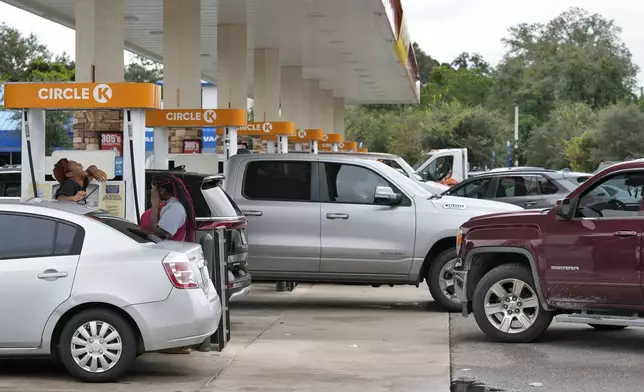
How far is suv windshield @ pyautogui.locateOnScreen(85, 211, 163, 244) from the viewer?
9.70m

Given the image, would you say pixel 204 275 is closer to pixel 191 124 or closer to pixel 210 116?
pixel 191 124

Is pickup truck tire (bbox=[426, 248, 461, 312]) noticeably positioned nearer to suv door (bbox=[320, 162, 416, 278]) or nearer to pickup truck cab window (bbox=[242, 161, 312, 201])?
suv door (bbox=[320, 162, 416, 278])

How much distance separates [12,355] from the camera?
948 centimetres

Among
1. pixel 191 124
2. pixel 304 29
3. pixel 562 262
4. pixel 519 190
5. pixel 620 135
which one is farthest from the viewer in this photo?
pixel 620 135

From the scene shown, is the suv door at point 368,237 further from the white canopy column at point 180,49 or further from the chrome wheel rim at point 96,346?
the white canopy column at point 180,49

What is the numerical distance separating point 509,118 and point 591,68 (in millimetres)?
8330

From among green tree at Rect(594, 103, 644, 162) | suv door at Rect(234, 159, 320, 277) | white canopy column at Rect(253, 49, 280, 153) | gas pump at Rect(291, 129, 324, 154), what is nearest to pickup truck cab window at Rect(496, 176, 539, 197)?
suv door at Rect(234, 159, 320, 277)

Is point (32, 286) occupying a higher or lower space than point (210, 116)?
lower

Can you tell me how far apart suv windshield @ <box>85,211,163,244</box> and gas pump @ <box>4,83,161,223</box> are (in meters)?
4.05

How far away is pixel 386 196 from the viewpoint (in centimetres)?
1448

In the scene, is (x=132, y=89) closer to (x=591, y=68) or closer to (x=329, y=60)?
(x=329, y=60)

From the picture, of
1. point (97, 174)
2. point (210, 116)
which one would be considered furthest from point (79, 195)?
point (210, 116)

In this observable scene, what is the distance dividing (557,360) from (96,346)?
14.5 ft

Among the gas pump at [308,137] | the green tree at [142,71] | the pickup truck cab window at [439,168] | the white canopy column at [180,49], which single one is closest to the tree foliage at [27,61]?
the green tree at [142,71]
